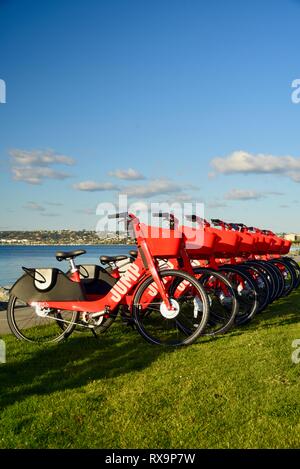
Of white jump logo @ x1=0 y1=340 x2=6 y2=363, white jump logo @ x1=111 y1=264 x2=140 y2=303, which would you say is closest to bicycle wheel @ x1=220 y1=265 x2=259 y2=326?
white jump logo @ x1=111 y1=264 x2=140 y2=303

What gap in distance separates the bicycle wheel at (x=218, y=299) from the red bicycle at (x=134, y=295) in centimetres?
37

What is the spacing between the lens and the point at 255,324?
7105mm

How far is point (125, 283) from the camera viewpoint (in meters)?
5.86

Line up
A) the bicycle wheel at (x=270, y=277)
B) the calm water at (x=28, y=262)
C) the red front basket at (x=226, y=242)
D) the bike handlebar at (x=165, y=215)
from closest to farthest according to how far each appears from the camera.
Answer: the bike handlebar at (x=165, y=215) → the red front basket at (x=226, y=242) → the bicycle wheel at (x=270, y=277) → the calm water at (x=28, y=262)

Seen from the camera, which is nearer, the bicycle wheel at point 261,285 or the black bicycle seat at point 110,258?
the black bicycle seat at point 110,258

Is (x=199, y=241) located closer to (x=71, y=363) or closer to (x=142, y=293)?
(x=142, y=293)

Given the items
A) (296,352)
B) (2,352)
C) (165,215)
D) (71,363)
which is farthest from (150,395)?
(165,215)

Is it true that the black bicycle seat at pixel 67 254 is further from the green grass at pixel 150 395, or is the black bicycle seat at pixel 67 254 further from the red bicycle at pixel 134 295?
the green grass at pixel 150 395

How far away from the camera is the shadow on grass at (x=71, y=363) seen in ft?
13.8

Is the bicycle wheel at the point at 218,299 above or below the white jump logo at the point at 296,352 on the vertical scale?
above

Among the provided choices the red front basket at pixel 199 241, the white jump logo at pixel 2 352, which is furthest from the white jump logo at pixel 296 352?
the white jump logo at pixel 2 352

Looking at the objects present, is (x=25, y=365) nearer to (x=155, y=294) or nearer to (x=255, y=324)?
(x=155, y=294)

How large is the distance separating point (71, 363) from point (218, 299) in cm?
243
